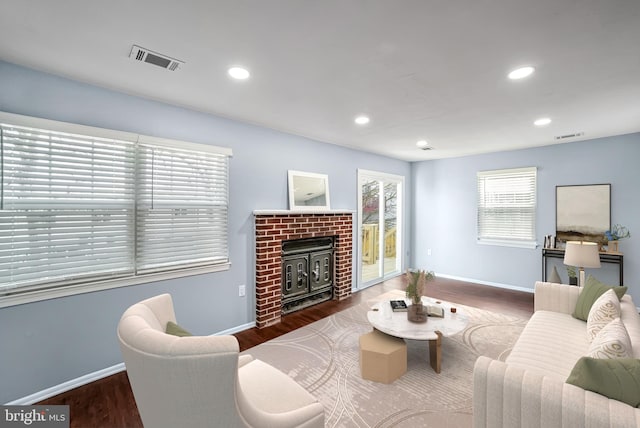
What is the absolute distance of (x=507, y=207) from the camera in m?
4.95

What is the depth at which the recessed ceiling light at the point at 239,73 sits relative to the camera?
203 cm

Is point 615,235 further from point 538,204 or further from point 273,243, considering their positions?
point 273,243

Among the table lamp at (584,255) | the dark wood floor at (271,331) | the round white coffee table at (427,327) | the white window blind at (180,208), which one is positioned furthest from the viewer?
the table lamp at (584,255)

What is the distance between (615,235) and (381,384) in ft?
13.6

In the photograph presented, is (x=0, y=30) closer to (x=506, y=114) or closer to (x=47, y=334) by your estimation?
(x=47, y=334)

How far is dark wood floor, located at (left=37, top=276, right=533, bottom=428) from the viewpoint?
1.91 m

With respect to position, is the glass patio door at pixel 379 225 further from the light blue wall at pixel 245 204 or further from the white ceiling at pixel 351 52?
the white ceiling at pixel 351 52

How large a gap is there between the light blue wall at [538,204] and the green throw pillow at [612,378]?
4054 millimetres

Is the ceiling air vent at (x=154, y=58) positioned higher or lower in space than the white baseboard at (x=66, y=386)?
higher

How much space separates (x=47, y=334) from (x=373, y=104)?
11.0 feet

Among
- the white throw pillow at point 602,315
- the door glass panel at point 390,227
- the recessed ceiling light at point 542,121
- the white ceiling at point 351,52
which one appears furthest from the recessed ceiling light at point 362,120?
the white throw pillow at point 602,315

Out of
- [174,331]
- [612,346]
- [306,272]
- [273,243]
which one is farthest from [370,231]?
[174,331]

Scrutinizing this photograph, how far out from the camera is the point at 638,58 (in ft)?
6.20

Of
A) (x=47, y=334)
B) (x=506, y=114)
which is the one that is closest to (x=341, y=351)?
(x=47, y=334)
